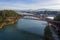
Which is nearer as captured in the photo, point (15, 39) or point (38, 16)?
point (15, 39)

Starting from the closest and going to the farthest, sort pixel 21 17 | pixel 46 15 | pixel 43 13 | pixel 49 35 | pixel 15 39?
pixel 49 35
pixel 15 39
pixel 46 15
pixel 43 13
pixel 21 17

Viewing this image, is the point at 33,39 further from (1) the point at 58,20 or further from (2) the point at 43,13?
(2) the point at 43,13

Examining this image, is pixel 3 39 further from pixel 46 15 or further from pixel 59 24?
pixel 46 15

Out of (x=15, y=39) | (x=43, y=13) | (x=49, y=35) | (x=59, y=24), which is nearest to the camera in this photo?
(x=49, y=35)

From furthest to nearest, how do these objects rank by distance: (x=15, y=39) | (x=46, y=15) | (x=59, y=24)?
(x=46, y=15) → (x=59, y=24) → (x=15, y=39)

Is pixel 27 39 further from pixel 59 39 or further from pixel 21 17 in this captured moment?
pixel 21 17

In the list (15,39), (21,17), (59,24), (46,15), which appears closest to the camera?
(15,39)

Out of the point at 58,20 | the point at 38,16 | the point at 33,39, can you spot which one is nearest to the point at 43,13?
the point at 38,16

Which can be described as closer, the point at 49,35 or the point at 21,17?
the point at 49,35

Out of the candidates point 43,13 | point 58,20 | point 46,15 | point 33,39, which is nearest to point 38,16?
point 43,13
